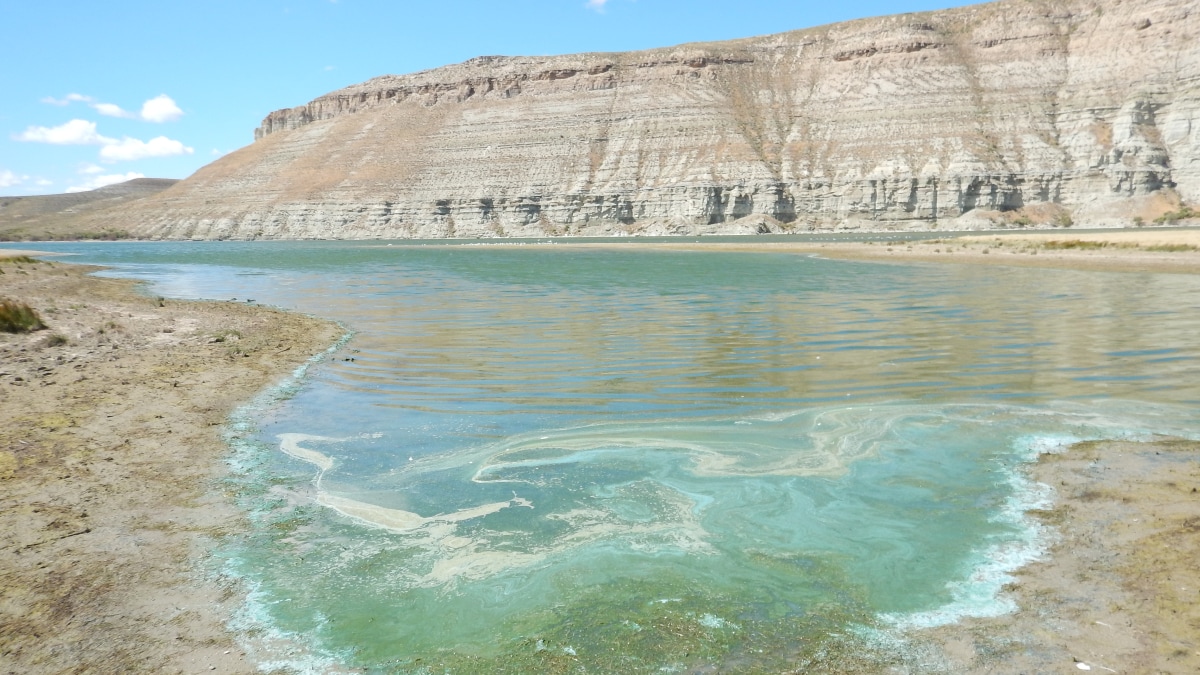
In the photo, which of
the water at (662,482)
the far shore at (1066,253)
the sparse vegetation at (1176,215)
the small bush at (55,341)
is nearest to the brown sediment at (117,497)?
the small bush at (55,341)

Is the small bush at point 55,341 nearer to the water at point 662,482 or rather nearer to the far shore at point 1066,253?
the water at point 662,482

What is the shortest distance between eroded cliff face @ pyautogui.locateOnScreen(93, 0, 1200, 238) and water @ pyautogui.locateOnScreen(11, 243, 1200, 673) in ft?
284

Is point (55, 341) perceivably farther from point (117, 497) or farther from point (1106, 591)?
point (1106, 591)

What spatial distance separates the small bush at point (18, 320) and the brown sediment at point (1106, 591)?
57.6ft

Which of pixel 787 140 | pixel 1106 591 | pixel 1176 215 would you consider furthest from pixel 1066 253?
pixel 787 140

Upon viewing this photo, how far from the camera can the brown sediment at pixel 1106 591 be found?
4.59 m

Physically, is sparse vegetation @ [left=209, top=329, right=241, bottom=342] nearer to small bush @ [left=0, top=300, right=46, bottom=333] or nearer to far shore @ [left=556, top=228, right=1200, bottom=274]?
small bush @ [left=0, top=300, right=46, bottom=333]

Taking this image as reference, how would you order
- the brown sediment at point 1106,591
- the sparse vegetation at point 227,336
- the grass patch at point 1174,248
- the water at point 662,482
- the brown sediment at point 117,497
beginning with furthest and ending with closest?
the grass patch at point 1174,248
the sparse vegetation at point 227,336
the water at point 662,482
the brown sediment at point 117,497
the brown sediment at point 1106,591

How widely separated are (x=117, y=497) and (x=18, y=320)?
1146cm

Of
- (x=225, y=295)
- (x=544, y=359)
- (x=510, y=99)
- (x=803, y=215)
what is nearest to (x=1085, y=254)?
(x=544, y=359)

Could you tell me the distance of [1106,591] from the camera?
5320mm

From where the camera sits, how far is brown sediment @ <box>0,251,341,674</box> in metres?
4.99

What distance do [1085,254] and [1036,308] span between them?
23.3 meters

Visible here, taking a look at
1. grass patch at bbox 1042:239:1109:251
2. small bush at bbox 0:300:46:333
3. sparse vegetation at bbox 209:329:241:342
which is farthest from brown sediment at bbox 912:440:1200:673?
grass patch at bbox 1042:239:1109:251
